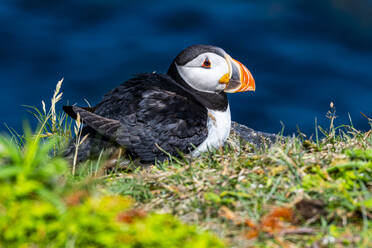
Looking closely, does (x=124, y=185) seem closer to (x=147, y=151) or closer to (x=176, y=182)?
(x=176, y=182)

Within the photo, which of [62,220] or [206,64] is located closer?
[62,220]

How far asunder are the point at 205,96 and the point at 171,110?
603 millimetres

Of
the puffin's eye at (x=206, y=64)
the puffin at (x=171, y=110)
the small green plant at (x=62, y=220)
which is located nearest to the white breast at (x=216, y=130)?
the puffin at (x=171, y=110)

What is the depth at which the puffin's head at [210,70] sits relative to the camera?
5.13m

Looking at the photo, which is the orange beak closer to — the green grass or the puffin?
the puffin

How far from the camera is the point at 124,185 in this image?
362 centimetres

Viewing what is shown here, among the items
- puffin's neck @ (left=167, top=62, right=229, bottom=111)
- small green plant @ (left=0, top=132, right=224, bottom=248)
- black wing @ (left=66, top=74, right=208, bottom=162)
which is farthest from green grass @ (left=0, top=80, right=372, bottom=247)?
puffin's neck @ (left=167, top=62, right=229, bottom=111)

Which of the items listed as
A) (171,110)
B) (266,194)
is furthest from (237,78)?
(266,194)

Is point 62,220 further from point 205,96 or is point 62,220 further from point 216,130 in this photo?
point 205,96

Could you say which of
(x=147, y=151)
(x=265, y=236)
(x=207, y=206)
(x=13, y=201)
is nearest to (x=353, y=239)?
(x=265, y=236)


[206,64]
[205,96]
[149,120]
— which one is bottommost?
[149,120]

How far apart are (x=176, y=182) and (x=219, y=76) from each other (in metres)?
1.82

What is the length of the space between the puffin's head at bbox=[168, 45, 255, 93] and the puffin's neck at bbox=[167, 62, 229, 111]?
0.03 m

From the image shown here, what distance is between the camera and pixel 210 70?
17.0 ft
